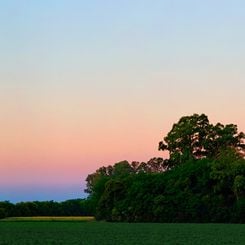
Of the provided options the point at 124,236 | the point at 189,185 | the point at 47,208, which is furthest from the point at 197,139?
the point at 124,236

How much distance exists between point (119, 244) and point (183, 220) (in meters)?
57.0

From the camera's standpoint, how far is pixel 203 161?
98938 millimetres

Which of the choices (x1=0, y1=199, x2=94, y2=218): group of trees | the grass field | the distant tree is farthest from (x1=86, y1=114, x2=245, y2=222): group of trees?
the grass field

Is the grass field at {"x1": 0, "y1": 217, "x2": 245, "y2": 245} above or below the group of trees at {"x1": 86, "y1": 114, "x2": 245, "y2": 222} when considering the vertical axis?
below

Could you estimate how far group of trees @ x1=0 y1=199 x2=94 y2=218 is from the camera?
130375 mm

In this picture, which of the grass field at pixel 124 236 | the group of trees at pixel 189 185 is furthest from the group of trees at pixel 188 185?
the grass field at pixel 124 236

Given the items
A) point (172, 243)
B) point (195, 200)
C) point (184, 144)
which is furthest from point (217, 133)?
point (172, 243)

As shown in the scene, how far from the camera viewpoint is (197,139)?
373 ft

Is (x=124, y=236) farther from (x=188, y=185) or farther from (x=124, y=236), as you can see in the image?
(x=188, y=185)

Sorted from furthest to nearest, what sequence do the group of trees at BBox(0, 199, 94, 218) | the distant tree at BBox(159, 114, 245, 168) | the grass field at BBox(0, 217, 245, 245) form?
1. the group of trees at BBox(0, 199, 94, 218)
2. the distant tree at BBox(159, 114, 245, 168)
3. the grass field at BBox(0, 217, 245, 245)

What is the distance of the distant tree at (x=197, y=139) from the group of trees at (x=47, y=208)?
27002 mm

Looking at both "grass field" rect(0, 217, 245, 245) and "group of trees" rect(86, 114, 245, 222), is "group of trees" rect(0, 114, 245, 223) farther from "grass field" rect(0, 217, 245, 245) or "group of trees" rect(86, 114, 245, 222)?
"grass field" rect(0, 217, 245, 245)

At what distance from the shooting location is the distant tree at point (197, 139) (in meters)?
112

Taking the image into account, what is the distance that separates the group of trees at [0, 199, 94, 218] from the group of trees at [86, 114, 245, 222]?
22.2 metres
